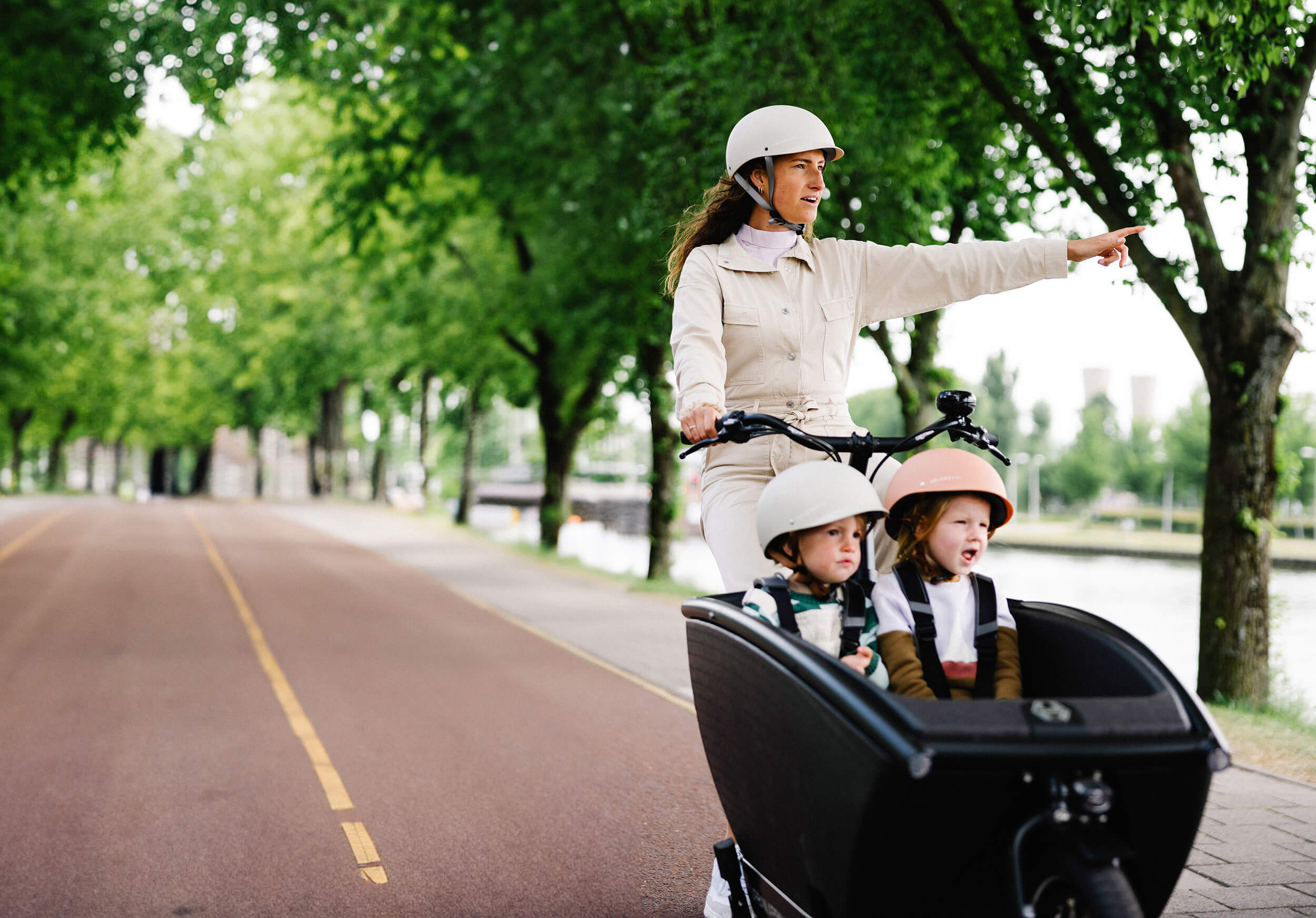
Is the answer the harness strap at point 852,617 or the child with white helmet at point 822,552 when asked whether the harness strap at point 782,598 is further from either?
the harness strap at point 852,617

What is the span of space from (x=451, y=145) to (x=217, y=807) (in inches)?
458

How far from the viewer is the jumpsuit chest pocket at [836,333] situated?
3668 millimetres

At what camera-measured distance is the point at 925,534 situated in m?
3.04

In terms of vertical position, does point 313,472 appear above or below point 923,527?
below

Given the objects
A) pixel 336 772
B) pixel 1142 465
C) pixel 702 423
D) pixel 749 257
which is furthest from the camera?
pixel 1142 465

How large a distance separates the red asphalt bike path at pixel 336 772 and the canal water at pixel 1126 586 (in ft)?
5.36

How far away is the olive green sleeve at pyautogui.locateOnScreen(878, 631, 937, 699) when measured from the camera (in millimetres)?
2900

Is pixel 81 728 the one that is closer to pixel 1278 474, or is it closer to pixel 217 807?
pixel 217 807

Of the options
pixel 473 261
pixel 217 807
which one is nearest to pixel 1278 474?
pixel 217 807

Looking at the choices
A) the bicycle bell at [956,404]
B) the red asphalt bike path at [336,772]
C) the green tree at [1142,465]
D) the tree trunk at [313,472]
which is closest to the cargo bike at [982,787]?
the bicycle bell at [956,404]

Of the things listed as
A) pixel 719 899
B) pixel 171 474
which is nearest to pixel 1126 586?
pixel 719 899

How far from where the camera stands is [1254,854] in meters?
4.69

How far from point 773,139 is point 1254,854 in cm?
326

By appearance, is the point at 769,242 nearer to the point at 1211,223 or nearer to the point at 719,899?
the point at 719,899
